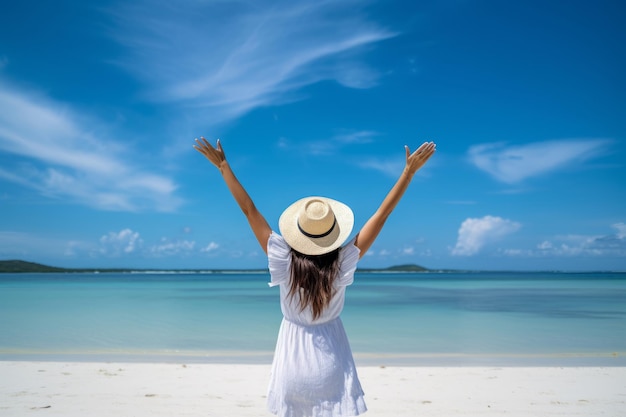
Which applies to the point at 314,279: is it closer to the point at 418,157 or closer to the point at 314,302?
the point at 314,302

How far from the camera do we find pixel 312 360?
220 cm

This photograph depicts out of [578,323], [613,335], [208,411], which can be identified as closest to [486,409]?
[208,411]

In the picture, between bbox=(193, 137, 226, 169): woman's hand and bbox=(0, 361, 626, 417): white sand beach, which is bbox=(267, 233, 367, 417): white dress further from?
bbox=(0, 361, 626, 417): white sand beach

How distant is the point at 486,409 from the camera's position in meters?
5.21

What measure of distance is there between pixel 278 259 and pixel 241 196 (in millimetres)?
343

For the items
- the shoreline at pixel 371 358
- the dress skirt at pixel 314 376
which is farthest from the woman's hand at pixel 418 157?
the shoreline at pixel 371 358

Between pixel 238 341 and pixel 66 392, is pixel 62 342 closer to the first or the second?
pixel 238 341

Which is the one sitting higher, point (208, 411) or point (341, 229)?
point (341, 229)

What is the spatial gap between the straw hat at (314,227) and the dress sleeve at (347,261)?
1.8 inches

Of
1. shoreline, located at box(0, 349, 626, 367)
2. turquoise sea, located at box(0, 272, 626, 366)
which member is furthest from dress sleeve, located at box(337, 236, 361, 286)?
turquoise sea, located at box(0, 272, 626, 366)

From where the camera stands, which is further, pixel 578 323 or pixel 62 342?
pixel 578 323

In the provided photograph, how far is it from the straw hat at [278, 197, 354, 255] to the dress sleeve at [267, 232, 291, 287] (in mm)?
45

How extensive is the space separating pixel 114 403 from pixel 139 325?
9.13 m

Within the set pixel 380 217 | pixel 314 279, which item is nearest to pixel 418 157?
pixel 380 217
